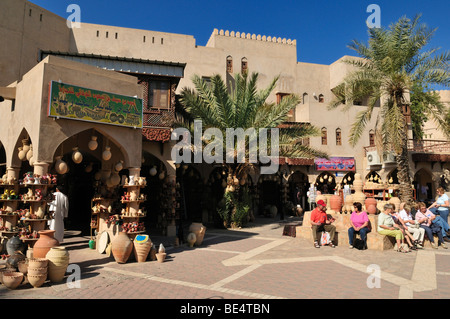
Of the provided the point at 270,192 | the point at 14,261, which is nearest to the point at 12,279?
the point at 14,261

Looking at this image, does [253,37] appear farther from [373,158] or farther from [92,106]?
[92,106]

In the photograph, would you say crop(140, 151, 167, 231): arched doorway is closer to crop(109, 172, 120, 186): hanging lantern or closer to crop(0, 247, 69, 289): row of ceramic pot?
crop(109, 172, 120, 186): hanging lantern

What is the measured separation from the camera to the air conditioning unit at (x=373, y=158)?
2306cm

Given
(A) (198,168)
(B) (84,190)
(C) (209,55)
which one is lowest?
(B) (84,190)

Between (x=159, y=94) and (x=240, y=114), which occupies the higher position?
(x=159, y=94)

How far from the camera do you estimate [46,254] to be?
6.78m

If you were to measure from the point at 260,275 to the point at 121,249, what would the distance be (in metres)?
3.53

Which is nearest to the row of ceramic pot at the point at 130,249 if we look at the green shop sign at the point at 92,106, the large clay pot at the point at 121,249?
the large clay pot at the point at 121,249

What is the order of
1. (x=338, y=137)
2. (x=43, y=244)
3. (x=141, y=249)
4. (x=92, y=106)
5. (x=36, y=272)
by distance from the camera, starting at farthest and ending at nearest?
(x=338, y=137), (x=92, y=106), (x=141, y=249), (x=43, y=244), (x=36, y=272)

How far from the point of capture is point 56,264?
6.46 metres

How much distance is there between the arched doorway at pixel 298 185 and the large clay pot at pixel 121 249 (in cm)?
1711

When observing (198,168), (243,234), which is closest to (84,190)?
(198,168)

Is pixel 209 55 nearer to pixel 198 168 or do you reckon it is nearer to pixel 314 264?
pixel 198 168

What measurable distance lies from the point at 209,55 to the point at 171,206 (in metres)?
16.2
